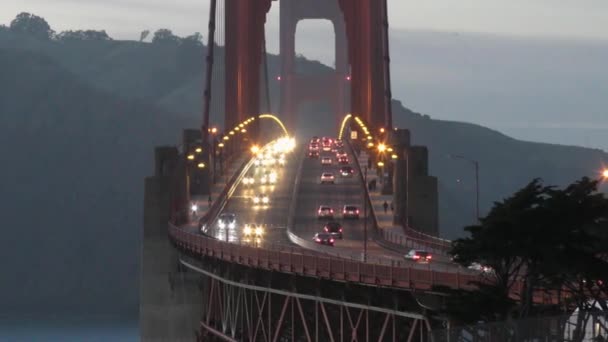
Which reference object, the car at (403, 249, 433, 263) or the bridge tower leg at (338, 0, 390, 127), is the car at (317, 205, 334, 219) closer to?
the bridge tower leg at (338, 0, 390, 127)

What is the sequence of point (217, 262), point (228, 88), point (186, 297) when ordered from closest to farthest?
1. point (217, 262)
2. point (186, 297)
3. point (228, 88)

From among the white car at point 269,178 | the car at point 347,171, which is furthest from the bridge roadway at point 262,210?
the car at point 347,171

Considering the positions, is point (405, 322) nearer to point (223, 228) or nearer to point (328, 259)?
point (328, 259)

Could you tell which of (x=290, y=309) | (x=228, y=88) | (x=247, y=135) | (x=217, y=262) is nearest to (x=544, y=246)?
(x=290, y=309)

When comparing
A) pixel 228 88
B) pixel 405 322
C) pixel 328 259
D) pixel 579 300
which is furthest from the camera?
pixel 228 88

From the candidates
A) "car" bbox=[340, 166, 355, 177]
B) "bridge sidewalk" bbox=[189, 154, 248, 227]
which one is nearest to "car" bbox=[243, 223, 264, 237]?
"bridge sidewalk" bbox=[189, 154, 248, 227]

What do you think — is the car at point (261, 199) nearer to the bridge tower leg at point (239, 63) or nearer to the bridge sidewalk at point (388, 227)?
the bridge sidewalk at point (388, 227)

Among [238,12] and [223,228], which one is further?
[238,12]
